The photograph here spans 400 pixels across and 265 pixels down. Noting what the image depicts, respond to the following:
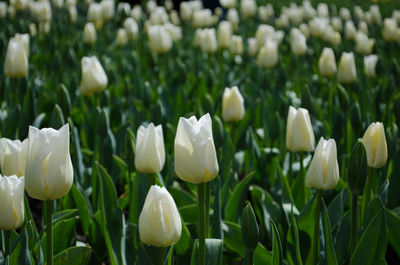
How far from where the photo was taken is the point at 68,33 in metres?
5.49

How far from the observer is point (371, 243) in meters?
1.42

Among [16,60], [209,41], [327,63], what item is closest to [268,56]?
[327,63]

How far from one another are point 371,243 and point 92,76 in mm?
1609

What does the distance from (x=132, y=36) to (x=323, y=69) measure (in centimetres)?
224

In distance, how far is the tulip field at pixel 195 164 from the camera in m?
1.29

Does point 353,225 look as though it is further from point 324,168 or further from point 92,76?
point 92,76

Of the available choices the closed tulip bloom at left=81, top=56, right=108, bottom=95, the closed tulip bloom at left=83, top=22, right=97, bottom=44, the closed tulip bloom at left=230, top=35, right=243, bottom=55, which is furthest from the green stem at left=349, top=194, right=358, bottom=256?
the closed tulip bloom at left=83, top=22, right=97, bottom=44

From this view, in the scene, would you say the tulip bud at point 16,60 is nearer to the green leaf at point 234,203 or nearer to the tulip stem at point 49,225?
the green leaf at point 234,203

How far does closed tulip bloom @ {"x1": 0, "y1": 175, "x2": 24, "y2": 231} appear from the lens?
1281mm

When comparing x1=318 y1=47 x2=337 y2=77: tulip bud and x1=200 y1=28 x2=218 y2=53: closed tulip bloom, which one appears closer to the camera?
x1=318 y1=47 x2=337 y2=77: tulip bud

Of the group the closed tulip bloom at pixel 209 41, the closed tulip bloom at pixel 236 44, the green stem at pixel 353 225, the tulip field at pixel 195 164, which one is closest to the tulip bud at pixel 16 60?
the tulip field at pixel 195 164

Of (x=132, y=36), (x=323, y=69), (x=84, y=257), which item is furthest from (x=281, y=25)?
(x=84, y=257)

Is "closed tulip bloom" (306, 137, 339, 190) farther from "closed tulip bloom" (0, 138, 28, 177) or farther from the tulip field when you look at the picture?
"closed tulip bloom" (0, 138, 28, 177)

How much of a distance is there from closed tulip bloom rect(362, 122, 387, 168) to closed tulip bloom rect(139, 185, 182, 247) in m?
0.73
